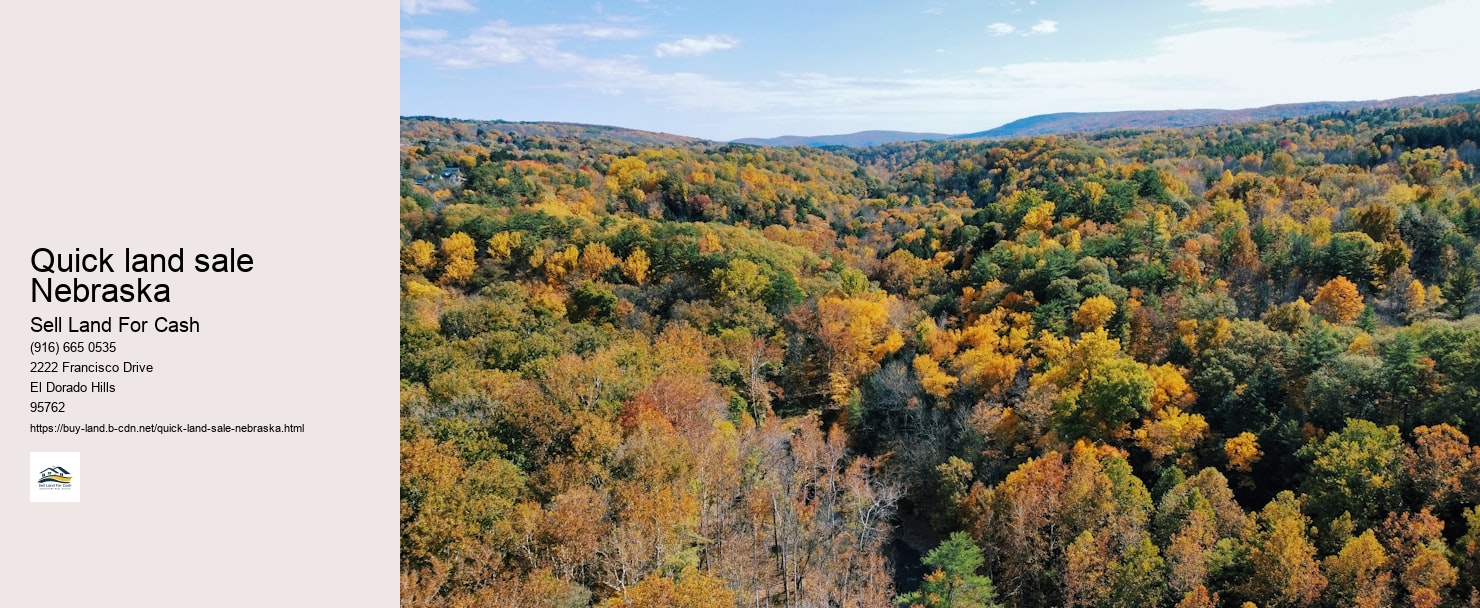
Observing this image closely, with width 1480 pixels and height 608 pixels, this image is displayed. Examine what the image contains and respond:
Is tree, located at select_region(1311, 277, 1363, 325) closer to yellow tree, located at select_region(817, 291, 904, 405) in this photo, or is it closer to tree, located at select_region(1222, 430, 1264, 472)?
tree, located at select_region(1222, 430, 1264, 472)

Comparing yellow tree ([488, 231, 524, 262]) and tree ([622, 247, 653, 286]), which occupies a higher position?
yellow tree ([488, 231, 524, 262])

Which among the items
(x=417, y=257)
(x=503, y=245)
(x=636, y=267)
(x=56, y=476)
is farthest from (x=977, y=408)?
(x=417, y=257)

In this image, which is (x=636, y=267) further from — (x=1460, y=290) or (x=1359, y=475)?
(x=1460, y=290)

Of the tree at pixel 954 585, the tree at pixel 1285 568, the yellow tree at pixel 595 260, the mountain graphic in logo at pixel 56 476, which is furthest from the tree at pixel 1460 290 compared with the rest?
the yellow tree at pixel 595 260

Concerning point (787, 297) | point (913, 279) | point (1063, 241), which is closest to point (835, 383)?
point (787, 297)

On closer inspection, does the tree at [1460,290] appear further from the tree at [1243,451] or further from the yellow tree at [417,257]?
the yellow tree at [417,257]

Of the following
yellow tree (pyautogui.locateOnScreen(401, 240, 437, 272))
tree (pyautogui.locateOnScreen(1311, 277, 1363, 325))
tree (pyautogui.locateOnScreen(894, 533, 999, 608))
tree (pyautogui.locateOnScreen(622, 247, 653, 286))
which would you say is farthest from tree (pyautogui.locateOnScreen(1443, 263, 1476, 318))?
yellow tree (pyautogui.locateOnScreen(401, 240, 437, 272))
